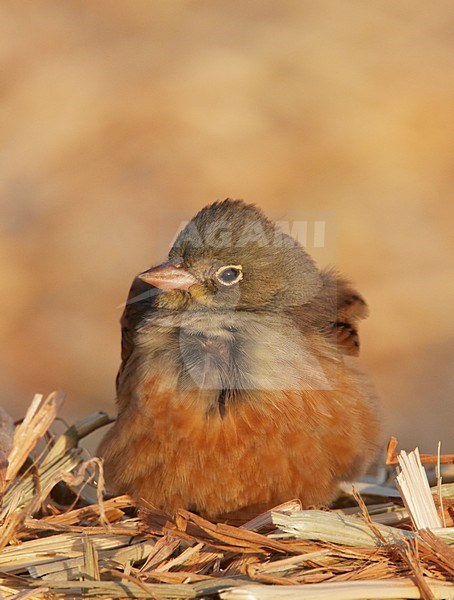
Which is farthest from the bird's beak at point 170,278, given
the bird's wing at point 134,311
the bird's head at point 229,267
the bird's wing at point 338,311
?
the bird's wing at point 338,311

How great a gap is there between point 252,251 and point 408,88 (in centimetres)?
211

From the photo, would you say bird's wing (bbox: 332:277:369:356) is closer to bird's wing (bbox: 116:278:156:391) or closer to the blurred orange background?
bird's wing (bbox: 116:278:156:391)

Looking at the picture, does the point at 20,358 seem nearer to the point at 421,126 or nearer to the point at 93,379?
→ the point at 93,379

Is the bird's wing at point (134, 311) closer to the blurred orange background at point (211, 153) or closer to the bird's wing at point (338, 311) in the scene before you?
the bird's wing at point (338, 311)

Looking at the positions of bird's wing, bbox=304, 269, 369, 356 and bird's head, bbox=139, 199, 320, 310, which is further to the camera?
bird's wing, bbox=304, 269, 369, 356

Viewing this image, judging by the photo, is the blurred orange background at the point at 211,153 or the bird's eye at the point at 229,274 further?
the blurred orange background at the point at 211,153

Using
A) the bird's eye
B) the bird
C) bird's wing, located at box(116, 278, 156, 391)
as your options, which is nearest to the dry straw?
the bird

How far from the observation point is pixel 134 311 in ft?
12.0

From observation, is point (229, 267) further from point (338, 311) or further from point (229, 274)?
point (338, 311)

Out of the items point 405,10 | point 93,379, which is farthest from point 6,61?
point 405,10

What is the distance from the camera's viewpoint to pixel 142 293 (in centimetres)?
368

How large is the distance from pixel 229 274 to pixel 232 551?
0.89 m

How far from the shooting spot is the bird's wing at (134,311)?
11.6 feet

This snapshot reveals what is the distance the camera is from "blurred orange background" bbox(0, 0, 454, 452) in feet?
15.9
